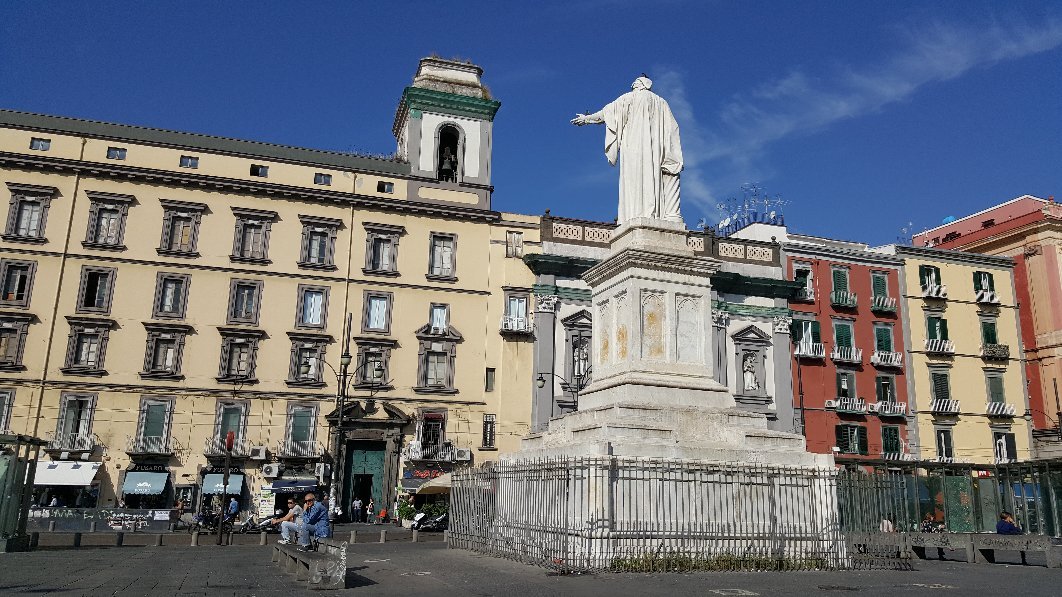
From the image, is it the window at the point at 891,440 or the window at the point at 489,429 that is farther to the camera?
the window at the point at 891,440

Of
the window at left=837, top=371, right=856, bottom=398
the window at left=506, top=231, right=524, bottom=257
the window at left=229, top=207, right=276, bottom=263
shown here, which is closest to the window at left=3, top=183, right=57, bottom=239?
the window at left=229, top=207, right=276, bottom=263

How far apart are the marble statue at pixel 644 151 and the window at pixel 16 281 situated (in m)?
28.4

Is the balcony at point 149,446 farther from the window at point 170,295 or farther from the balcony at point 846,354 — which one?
the balcony at point 846,354

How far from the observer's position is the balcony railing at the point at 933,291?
4594 cm

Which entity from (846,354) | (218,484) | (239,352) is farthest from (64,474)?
(846,354)

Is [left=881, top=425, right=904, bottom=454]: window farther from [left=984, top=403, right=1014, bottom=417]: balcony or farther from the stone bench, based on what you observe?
the stone bench

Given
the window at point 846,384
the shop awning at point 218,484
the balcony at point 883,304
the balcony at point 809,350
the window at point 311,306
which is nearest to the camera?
the shop awning at point 218,484

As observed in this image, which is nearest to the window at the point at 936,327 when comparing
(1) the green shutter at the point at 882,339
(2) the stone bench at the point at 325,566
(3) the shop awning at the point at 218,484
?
(1) the green shutter at the point at 882,339

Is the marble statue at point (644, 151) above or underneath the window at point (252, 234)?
underneath

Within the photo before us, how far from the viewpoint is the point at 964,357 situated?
4584 cm

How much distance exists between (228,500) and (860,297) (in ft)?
109

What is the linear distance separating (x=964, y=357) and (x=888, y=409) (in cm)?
633

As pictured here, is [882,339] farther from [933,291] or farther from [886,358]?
[933,291]

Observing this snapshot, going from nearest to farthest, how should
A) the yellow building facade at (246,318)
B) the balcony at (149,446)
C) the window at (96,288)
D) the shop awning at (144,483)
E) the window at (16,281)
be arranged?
1. the shop awning at (144,483)
2. the balcony at (149,446)
3. the yellow building facade at (246,318)
4. the window at (16,281)
5. the window at (96,288)
